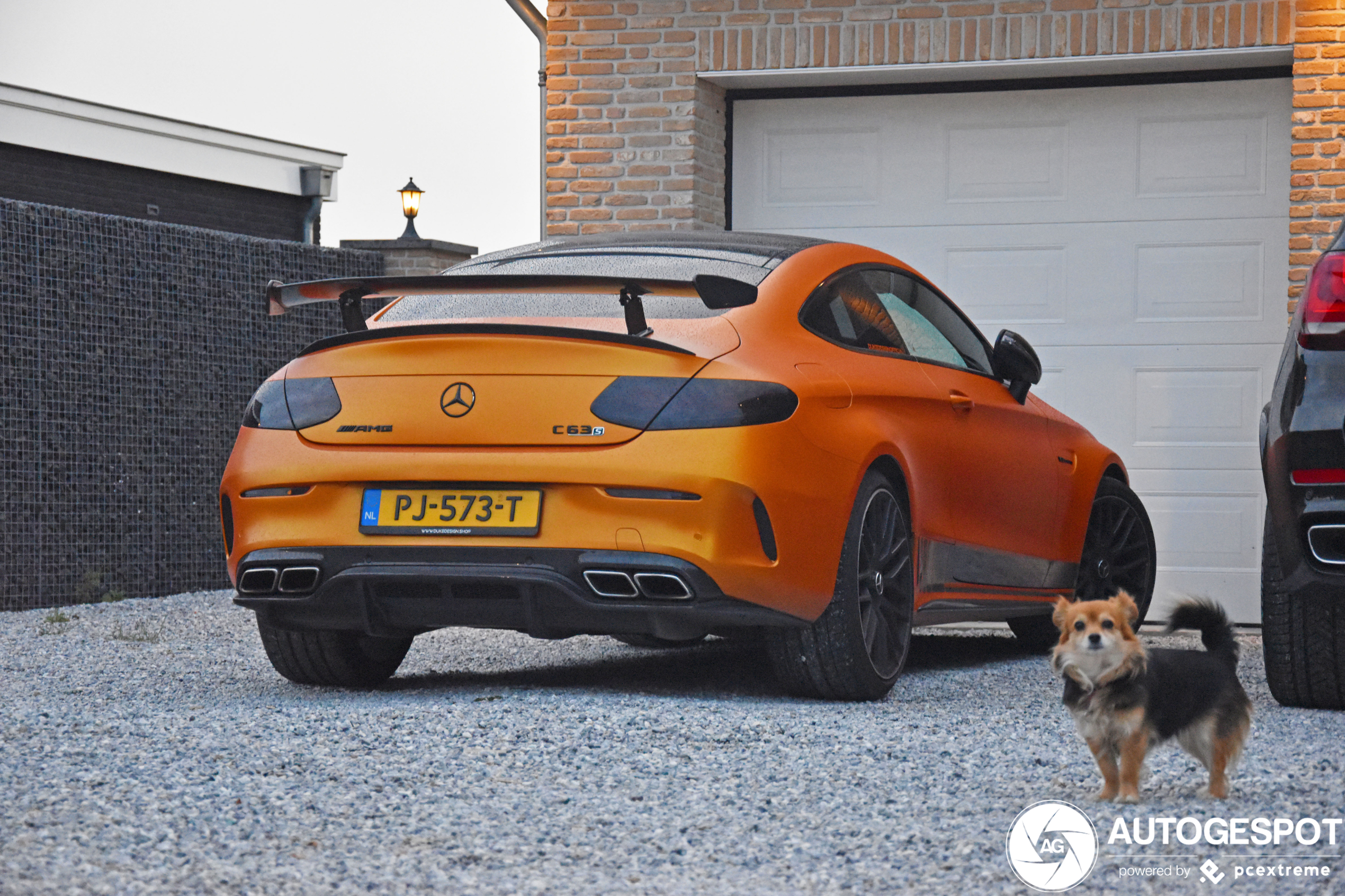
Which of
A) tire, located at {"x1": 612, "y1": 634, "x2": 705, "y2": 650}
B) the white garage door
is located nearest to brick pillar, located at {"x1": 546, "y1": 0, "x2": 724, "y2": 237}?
the white garage door

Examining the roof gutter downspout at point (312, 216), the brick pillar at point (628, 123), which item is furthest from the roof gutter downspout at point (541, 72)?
the roof gutter downspout at point (312, 216)

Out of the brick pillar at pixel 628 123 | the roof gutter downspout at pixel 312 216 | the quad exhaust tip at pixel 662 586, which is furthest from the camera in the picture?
the roof gutter downspout at pixel 312 216

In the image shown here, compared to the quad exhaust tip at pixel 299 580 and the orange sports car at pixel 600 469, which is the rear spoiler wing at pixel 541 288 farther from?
the quad exhaust tip at pixel 299 580

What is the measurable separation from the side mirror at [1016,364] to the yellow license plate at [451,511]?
215 cm

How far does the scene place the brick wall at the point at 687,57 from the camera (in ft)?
28.8

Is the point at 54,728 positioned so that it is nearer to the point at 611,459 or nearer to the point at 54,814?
the point at 54,814

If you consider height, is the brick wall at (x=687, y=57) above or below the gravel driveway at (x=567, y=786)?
above

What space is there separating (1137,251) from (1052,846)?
6.15 meters

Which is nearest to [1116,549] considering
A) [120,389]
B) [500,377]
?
[500,377]

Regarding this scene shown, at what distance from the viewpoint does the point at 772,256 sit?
5.32 meters

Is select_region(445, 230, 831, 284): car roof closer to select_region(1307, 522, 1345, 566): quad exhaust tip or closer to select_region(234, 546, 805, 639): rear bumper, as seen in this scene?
select_region(234, 546, 805, 639): rear bumper

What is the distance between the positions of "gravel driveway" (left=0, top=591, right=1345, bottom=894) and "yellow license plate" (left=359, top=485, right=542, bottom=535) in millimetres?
491

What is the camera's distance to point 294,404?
4941mm

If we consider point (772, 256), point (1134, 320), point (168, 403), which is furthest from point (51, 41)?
point (772, 256)
